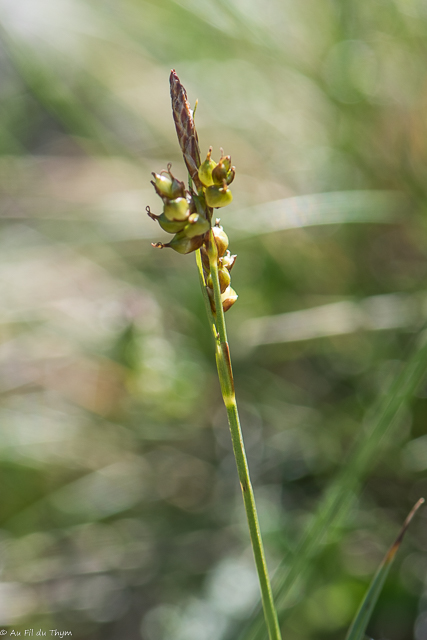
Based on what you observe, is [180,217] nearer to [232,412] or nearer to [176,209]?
[176,209]

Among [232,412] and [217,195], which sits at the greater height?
[217,195]

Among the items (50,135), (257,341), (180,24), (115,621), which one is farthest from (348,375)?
(50,135)

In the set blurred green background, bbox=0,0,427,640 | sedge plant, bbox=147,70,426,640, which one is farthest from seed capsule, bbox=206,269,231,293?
blurred green background, bbox=0,0,427,640

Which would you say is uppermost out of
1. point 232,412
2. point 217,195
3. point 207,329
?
point 207,329

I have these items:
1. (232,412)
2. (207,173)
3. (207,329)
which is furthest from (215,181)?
(207,329)

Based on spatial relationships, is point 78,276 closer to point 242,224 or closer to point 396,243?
point 242,224

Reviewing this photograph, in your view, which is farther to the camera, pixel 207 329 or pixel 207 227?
pixel 207 329

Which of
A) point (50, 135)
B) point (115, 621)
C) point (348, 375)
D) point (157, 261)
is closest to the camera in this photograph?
point (115, 621)
